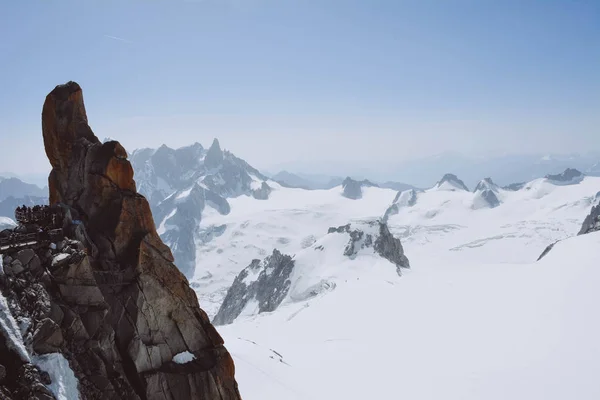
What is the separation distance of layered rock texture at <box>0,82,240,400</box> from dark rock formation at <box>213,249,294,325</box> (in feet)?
366

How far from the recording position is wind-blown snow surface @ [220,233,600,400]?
124 feet

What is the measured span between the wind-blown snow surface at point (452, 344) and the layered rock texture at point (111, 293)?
18842 millimetres

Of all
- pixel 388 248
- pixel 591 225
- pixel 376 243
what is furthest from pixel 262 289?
pixel 591 225

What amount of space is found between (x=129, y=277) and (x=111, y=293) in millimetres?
1012

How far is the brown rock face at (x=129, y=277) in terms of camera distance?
1658cm

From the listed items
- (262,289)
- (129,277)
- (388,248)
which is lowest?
(262,289)

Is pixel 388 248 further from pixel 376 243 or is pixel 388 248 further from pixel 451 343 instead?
pixel 451 343

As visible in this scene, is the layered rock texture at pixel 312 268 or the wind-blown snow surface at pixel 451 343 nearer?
the wind-blown snow surface at pixel 451 343

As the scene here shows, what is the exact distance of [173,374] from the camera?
667 inches

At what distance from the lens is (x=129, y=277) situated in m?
17.7

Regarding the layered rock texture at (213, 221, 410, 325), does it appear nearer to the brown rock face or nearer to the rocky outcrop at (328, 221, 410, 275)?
the rocky outcrop at (328, 221, 410, 275)

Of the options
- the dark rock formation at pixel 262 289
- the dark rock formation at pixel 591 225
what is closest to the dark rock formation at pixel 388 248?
the dark rock formation at pixel 262 289

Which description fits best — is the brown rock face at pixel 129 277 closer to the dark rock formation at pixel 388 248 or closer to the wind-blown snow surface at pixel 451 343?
the wind-blown snow surface at pixel 451 343

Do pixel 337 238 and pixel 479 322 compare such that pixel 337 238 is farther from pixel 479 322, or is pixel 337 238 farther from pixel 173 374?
pixel 173 374
